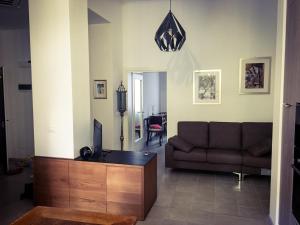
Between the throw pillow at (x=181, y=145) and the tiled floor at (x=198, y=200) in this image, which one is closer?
the tiled floor at (x=198, y=200)

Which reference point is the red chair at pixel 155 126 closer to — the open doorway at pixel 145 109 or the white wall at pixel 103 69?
the open doorway at pixel 145 109

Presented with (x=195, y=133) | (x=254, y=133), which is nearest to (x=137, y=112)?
(x=195, y=133)

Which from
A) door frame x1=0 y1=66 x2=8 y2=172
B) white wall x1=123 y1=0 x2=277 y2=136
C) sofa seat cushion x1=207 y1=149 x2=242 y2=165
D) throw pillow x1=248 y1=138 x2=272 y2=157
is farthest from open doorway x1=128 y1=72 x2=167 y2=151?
throw pillow x1=248 y1=138 x2=272 y2=157

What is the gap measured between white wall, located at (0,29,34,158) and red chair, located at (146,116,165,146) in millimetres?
3196

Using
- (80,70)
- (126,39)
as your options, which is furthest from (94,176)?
(126,39)

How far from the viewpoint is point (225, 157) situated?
4.41m

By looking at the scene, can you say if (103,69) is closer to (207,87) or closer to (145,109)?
(207,87)

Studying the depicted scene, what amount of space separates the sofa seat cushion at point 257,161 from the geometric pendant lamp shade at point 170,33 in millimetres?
2288

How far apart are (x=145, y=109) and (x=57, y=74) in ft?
15.7

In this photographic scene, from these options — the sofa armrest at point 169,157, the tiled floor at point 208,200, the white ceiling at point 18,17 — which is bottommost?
the tiled floor at point 208,200

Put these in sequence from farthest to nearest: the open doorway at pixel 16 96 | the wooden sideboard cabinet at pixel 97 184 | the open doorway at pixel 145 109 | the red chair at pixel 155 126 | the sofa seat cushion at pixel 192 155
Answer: the red chair at pixel 155 126 < the open doorway at pixel 145 109 < the open doorway at pixel 16 96 < the sofa seat cushion at pixel 192 155 < the wooden sideboard cabinet at pixel 97 184

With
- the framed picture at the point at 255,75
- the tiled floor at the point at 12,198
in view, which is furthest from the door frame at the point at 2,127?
the framed picture at the point at 255,75

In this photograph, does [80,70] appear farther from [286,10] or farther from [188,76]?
[188,76]

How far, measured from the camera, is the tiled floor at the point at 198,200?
2994 mm
